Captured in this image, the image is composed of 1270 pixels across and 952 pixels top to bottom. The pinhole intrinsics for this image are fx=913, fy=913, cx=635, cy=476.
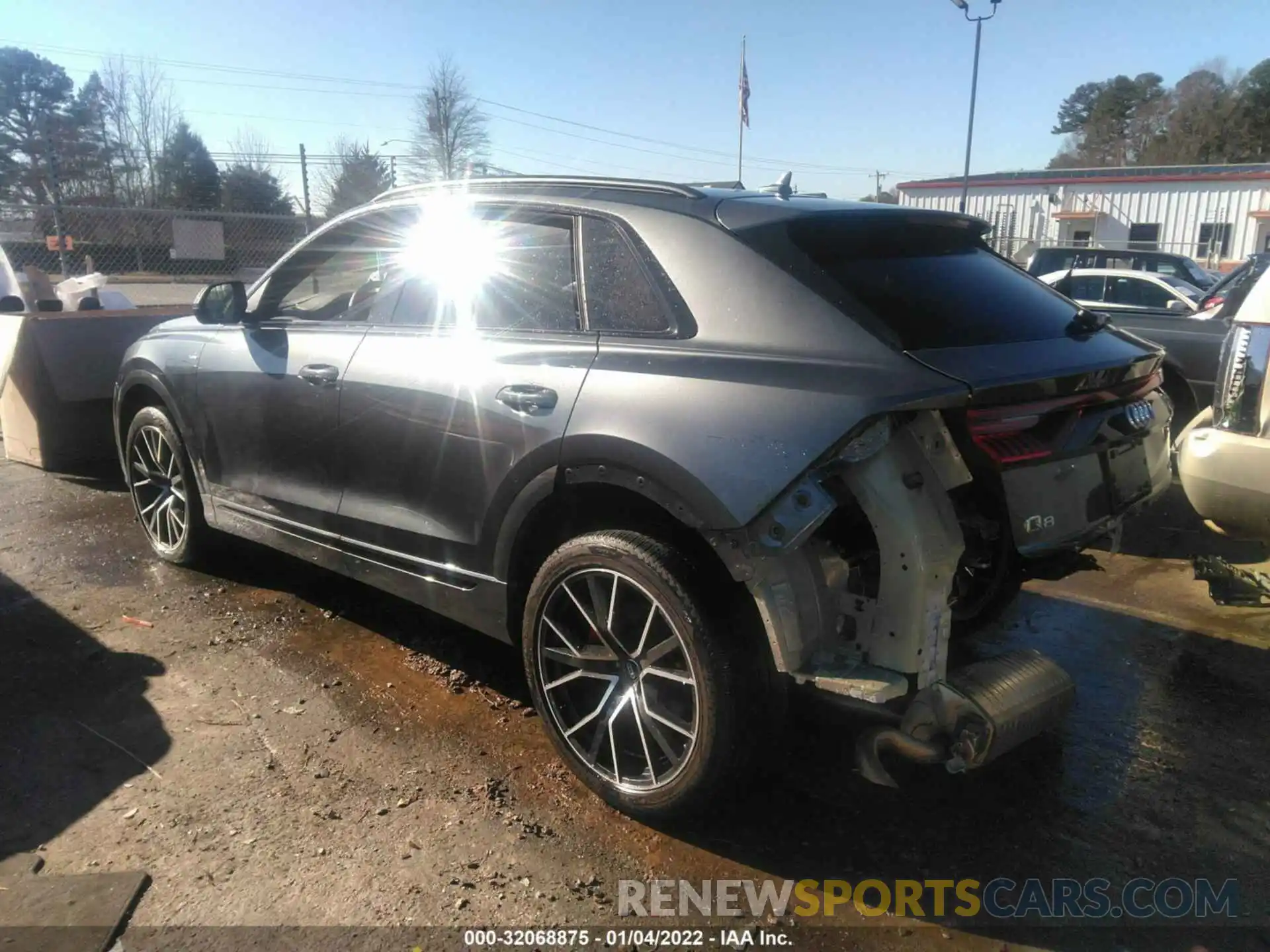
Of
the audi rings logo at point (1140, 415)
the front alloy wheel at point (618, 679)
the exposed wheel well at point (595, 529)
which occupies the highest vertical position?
the audi rings logo at point (1140, 415)

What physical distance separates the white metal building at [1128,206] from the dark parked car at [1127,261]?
17329mm

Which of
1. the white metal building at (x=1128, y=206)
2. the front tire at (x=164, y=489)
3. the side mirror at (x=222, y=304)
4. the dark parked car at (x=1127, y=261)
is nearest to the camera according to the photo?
the side mirror at (x=222, y=304)

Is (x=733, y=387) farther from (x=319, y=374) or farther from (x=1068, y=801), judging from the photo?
(x=319, y=374)

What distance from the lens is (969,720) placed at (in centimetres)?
246

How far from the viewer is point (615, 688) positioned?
279 centimetres

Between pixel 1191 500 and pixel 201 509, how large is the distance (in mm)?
4504

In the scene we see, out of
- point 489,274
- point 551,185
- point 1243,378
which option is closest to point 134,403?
point 489,274

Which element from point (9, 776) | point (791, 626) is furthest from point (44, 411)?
point (791, 626)

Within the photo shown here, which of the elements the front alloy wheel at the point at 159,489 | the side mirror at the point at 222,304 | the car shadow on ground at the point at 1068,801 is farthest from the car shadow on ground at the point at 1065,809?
the front alloy wheel at the point at 159,489

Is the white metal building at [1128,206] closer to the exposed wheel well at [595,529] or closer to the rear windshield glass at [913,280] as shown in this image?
the rear windshield glass at [913,280]

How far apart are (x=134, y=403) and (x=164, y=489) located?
0.51 metres

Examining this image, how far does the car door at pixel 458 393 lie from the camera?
2.93 meters

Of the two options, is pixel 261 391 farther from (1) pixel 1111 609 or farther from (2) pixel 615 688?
(1) pixel 1111 609

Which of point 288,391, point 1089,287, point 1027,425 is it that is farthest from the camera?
point 1089,287
